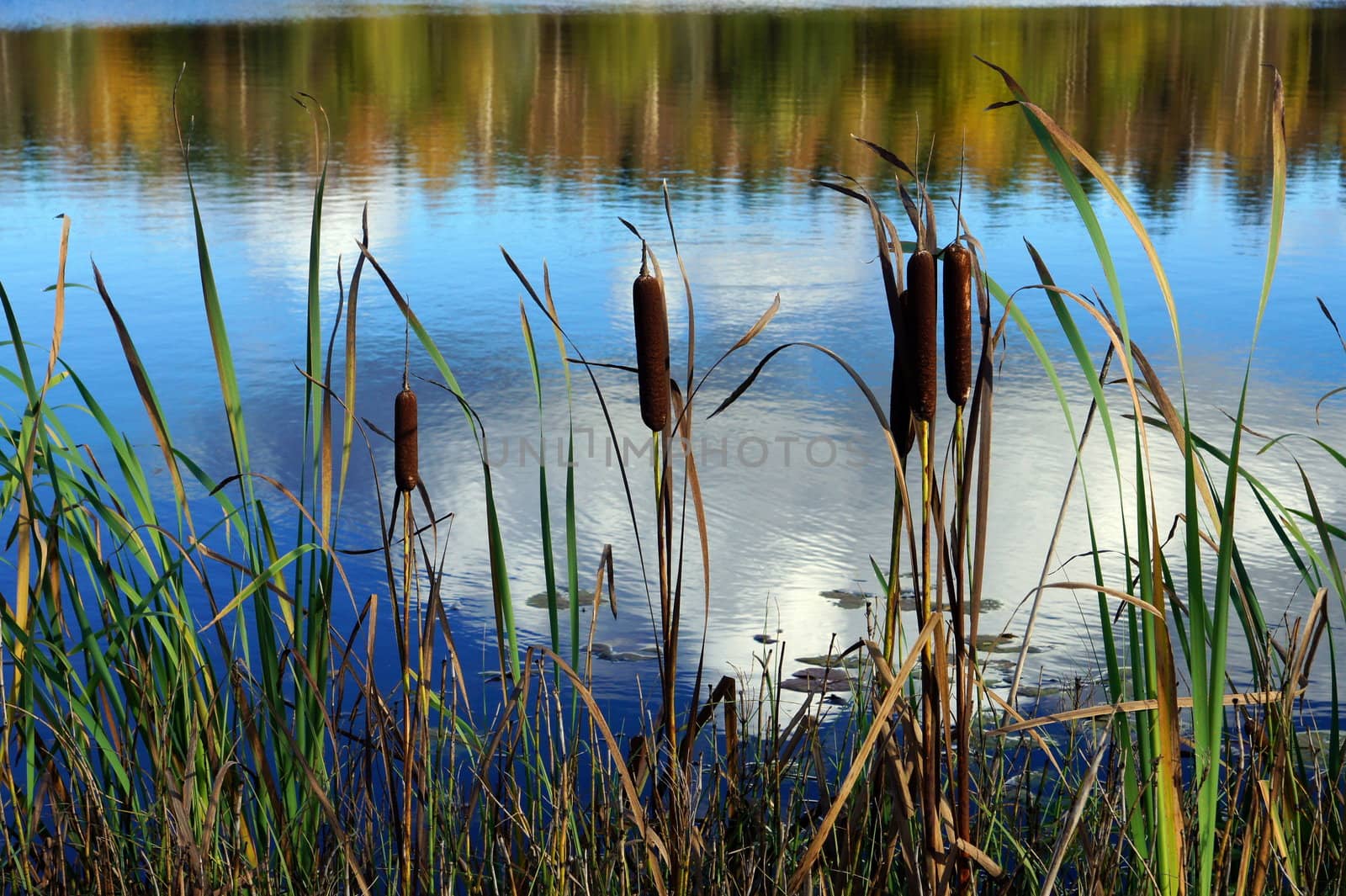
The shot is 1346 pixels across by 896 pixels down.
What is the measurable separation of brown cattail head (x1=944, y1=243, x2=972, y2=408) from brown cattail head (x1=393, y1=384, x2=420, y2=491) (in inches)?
19.0

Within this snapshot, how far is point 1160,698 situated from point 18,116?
1439cm

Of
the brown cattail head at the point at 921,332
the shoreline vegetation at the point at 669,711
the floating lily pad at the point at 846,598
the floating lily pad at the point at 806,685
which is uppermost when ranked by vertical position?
the brown cattail head at the point at 921,332

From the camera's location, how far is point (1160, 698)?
3.84ft

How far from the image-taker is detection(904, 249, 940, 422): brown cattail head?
0.97 m

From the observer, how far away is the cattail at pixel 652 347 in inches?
42.2

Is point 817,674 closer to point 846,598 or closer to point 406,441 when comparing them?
point 846,598

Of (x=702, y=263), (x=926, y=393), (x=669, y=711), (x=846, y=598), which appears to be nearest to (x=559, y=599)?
(x=846, y=598)

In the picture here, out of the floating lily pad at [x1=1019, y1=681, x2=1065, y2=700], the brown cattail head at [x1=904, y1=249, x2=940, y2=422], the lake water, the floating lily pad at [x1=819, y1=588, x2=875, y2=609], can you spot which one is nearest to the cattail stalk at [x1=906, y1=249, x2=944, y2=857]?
the brown cattail head at [x1=904, y1=249, x2=940, y2=422]

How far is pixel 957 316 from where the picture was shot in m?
0.98

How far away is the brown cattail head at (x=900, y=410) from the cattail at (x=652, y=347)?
18 cm

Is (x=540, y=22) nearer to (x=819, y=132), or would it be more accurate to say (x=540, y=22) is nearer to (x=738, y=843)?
(x=819, y=132)

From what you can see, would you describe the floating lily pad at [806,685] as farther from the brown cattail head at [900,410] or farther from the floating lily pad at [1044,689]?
the brown cattail head at [900,410]

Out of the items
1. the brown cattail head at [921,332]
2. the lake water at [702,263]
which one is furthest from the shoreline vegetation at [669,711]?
the lake water at [702,263]

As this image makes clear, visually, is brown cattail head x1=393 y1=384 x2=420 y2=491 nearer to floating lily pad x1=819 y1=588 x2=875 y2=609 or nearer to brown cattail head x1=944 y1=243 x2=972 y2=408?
brown cattail head x1=944 y1=243 x2=972 y2=408
